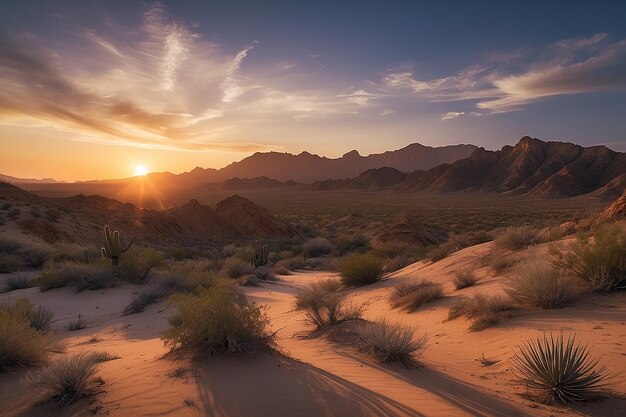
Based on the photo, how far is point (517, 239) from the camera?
519 inches

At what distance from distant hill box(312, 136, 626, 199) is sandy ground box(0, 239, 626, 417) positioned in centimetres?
8676

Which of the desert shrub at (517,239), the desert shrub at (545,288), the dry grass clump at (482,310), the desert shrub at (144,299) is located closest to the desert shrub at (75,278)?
the desert shrub at (144,299)

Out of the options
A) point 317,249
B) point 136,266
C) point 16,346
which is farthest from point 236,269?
point 16,346

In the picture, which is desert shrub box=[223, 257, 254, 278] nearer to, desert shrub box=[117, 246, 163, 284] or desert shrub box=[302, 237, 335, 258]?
desert shrub box=[117, 246, 163, 284]

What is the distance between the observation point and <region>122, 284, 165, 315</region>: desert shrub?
38.9 ft

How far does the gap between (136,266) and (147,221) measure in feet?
68.5

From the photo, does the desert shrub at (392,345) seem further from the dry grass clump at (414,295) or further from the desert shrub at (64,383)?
the desert shrub at (64,383)

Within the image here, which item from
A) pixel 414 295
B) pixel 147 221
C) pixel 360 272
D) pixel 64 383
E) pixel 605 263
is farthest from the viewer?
pixel 147 221

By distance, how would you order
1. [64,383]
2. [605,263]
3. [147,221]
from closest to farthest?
[64,383]
[605,263]
[147,221]

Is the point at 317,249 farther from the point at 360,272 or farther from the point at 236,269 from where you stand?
the point at 360,272

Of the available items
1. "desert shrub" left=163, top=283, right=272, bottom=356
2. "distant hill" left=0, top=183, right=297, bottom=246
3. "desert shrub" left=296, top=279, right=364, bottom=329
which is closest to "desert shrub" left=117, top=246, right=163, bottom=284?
"desert shrub" left=296, top=279, right=364, bottom=329

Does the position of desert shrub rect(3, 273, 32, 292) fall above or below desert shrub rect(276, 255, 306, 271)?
above

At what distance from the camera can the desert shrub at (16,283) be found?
14602 mm

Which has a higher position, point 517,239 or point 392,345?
point 517,239
